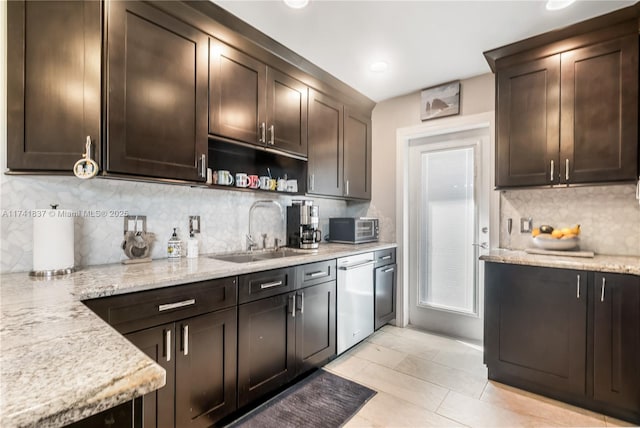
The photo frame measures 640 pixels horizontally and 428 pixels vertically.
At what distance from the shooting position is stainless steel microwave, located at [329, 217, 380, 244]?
3.14 meters

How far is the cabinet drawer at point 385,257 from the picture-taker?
3004mm

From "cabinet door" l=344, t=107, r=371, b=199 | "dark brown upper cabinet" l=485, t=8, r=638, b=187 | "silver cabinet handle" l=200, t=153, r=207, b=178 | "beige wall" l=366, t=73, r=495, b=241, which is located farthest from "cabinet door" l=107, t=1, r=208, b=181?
"dark brown upper cabinet" l=485, t=8, r=638, b=187

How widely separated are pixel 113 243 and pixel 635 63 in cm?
359

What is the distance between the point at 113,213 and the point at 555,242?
123 inches

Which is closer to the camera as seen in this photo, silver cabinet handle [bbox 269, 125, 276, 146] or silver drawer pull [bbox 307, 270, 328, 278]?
silver drawer pull [bbox 307, 270, 328, 278]

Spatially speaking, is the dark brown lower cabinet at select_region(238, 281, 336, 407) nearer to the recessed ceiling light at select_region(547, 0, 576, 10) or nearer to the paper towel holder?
the paper towel holder

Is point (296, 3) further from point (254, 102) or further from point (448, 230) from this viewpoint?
point (448, 230)

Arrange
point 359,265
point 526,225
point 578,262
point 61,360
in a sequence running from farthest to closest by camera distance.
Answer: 1. point 359,265
2. point 526,225
3. point 578,262
4. point 61,360

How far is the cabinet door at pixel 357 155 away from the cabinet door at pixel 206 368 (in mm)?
1964

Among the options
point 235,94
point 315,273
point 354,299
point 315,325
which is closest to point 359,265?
point 354,299

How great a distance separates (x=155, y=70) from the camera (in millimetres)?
1694

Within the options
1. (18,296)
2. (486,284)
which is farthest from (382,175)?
(18,296)

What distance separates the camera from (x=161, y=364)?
1.42 m

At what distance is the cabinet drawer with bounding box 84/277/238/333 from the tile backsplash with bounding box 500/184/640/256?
2.45 meters
